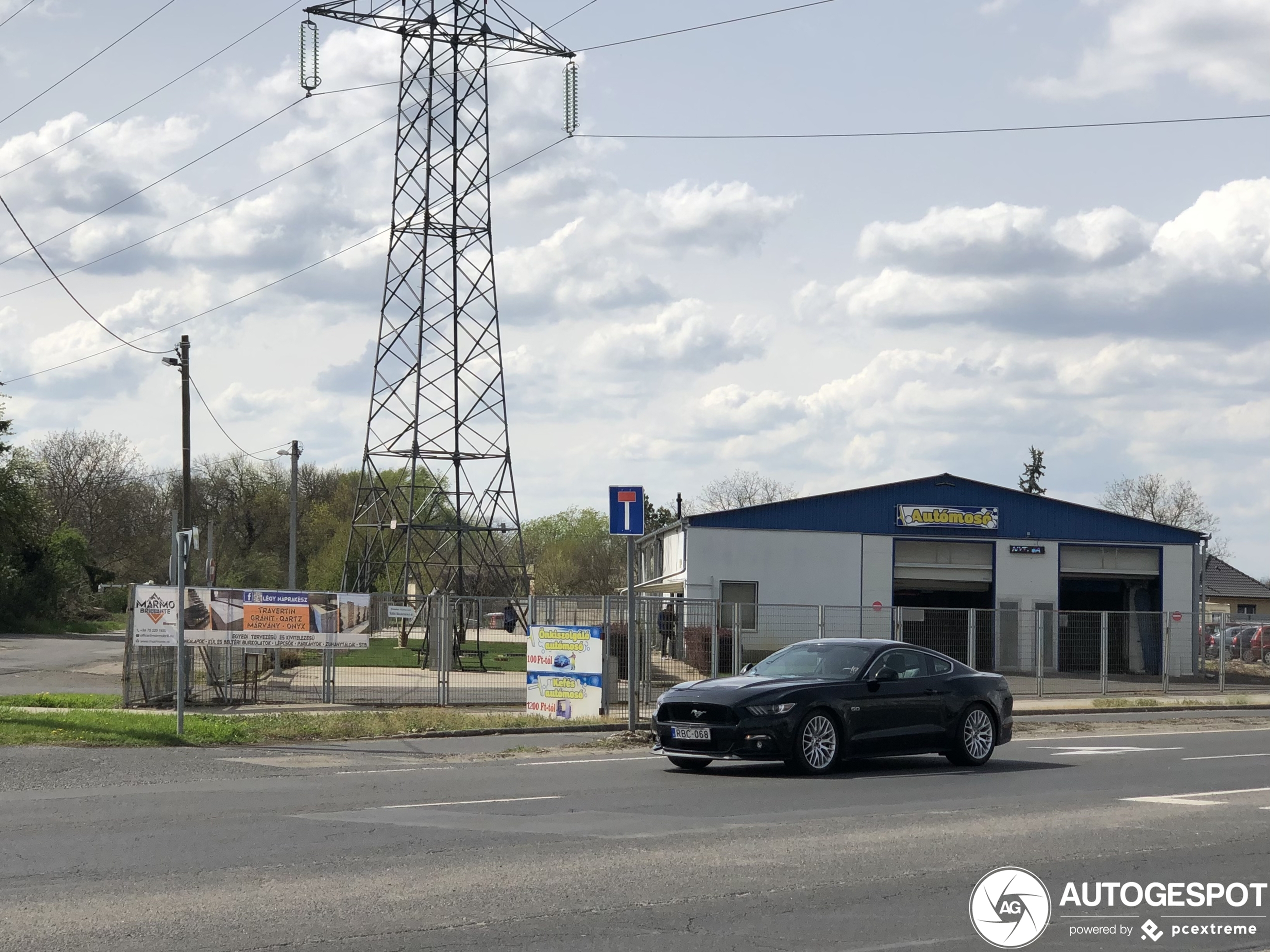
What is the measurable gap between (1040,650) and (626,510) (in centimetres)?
1606

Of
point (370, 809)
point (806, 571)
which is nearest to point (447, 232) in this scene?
point (806, 571)

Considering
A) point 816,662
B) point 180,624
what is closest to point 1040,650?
point 816,662

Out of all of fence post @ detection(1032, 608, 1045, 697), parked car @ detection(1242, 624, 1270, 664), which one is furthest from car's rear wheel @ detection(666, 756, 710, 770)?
parked car @ detection(1242, 624, 1270, 664)

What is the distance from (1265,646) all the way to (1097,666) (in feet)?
31.5

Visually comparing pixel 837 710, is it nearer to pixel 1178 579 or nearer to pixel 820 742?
pixel 820 742

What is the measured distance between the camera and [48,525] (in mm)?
80125

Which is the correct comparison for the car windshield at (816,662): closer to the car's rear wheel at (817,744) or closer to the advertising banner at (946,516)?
the car's rear wheel at (817,744)

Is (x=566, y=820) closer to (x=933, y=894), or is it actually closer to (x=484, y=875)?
(x=484, y=875)

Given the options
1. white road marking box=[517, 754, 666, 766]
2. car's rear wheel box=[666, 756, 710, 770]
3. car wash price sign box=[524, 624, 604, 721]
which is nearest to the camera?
car's rear wheel box=[666, 756, 710, 770]

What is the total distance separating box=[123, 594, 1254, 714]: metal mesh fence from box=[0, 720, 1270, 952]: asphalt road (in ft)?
21.9

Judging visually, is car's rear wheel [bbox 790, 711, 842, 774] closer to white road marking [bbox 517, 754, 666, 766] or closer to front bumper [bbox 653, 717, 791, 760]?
front bumper [bbox 653, 717, 791, 760]

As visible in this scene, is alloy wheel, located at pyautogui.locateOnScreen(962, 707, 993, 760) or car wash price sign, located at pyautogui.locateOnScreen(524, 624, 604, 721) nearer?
alloy wheel, located at pyautogui.locateOnScreen(962, 707, 993, 760)

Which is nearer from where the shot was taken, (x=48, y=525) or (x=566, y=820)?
(x=566, y=820)

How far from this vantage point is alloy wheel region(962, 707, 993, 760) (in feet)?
52.5
